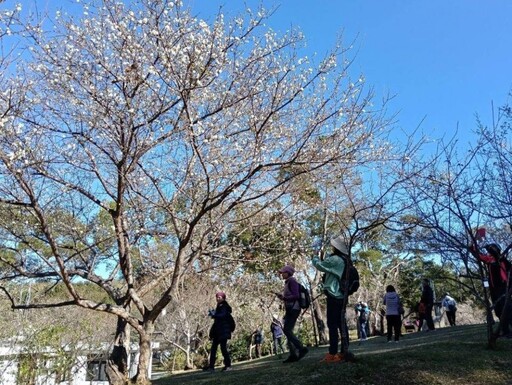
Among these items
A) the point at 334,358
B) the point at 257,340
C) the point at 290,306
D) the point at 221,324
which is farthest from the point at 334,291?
the point at 257,340

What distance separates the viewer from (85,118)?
6953 millimetres

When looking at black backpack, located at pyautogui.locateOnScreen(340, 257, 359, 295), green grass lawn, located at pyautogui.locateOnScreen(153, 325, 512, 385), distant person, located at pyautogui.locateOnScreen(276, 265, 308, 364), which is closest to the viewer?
green grass lawn, located at pyautogui.locateOnScreen(153, 325, 512, 385)

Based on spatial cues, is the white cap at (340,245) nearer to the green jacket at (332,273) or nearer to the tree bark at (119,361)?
the green jacket at (332,273)

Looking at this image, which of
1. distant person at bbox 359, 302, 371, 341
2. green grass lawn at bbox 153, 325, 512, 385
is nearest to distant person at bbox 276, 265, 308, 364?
green grass lawn at bbox 153, 325, 512, 385

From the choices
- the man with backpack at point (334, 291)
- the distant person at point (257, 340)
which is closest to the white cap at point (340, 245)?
the man with backpack at point (334, 291)

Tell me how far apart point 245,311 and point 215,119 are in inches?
696

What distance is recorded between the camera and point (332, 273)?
6109 mm

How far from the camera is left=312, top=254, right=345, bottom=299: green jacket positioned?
6051mm

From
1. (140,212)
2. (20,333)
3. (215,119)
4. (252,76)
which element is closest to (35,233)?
(140,212)

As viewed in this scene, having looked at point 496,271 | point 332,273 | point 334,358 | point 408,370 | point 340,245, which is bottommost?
point 408,370

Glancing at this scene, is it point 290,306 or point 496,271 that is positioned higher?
point 496,271

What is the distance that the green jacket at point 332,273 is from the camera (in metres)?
6.05

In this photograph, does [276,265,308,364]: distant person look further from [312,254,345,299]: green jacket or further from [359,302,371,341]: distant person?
[359,302,371,341]: distant person

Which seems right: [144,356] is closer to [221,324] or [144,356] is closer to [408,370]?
[221,324]
